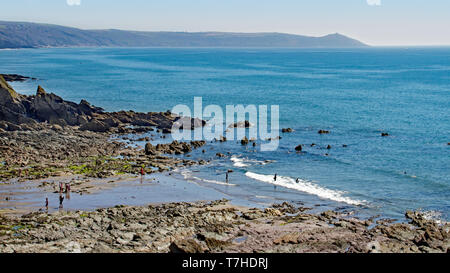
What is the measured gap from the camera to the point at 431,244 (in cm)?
3034

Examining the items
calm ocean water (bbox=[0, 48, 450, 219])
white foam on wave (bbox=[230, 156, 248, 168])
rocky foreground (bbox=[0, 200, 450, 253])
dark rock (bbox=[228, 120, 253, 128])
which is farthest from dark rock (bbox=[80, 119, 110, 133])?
rocky foreground (bbox=[0, 200, 450, 253])

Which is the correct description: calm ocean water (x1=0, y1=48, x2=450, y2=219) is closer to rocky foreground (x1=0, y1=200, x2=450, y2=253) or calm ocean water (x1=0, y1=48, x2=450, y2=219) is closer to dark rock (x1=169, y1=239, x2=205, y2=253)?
rocky foreground (x1=0, y1=200, x2=450, y2=253)

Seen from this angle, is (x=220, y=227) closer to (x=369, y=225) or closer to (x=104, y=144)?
(x=369, y=225)

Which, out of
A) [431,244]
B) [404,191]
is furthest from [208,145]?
[431,244]

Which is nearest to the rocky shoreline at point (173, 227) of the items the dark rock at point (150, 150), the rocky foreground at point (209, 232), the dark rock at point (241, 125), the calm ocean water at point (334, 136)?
the rocky foreground at point (209, 232)

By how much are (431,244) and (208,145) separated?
3911cm

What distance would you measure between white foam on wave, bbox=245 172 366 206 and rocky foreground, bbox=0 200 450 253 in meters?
5.76

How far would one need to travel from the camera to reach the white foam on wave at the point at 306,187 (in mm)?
43781

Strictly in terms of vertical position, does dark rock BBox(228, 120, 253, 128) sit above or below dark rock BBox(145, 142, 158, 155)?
above

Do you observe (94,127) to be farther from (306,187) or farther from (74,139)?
(306,187)

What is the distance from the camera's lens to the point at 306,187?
47.8 m

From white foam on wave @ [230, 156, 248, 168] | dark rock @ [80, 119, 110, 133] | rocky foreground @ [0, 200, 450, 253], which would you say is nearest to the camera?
rocky foreground @ [0, 200, 450, 253]

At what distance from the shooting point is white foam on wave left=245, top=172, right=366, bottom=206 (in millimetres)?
43781

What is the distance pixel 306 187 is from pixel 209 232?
18242 millimetres
